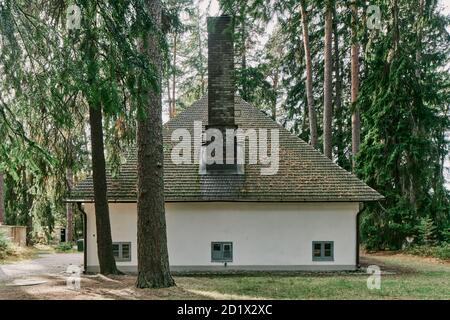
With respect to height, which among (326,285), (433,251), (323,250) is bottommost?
(433,251)

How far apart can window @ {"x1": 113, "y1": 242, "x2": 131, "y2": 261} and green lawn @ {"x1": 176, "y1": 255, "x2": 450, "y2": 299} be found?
275 centimetres

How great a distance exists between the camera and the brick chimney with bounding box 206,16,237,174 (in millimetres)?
17125

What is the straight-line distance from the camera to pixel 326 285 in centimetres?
1262

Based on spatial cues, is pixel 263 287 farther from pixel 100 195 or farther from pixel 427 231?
pixel 427 231

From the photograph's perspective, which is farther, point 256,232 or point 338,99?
point 338,99

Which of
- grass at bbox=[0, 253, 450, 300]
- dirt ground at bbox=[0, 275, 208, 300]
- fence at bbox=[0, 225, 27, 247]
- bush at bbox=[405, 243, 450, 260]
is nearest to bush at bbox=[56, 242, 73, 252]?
fence at bbox=[0, 225, 27, 247]

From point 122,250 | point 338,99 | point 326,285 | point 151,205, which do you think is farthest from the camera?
point 338,99

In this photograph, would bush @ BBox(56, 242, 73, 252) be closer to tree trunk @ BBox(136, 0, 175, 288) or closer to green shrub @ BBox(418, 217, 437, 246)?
green shrub @ BBox(418, 217, 437, 246)

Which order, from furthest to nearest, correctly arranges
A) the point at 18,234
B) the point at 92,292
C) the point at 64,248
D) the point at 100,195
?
the point at 64,248
the point at 18,234
the point at 100,195
the point at 92,292

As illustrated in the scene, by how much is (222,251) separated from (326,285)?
4.43m

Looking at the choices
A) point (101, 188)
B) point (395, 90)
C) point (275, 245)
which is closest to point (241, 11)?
point (101, 188)

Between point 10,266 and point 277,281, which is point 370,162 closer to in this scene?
point 277,281

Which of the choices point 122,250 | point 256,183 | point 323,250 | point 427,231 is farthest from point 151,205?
point 427,231

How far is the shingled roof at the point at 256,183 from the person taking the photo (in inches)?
637
